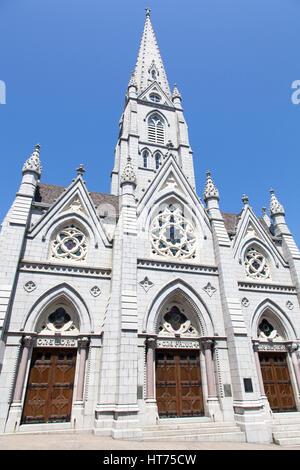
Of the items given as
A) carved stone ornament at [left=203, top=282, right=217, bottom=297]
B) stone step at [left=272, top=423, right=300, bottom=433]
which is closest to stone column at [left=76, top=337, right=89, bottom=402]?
carved stone ornament at [left=203, top=282, right=217, bottom=297]

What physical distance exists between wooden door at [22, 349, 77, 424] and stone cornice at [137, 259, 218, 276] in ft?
18.2

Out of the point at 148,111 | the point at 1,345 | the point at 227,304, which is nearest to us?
the point at 1,345

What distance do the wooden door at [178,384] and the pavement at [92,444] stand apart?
97.4 inches

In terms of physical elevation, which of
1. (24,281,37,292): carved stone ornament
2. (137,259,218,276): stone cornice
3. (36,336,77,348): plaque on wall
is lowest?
(36,336,77,348): plaque on wall

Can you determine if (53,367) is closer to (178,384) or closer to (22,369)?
(22,369)

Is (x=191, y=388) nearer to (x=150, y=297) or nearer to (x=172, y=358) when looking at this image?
(x=172, y=358)

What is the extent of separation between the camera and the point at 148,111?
29.5 meters

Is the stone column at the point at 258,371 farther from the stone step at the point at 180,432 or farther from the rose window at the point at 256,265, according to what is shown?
the rose window at the point at 256,265

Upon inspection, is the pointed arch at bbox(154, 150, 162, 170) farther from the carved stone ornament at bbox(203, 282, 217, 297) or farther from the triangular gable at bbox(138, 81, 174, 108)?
the carved stone ornament at bbox(203, 282, 217, 297)

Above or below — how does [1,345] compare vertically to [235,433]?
above

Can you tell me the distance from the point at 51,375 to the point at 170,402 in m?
5.74

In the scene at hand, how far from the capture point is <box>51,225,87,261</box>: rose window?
48.9 feet
